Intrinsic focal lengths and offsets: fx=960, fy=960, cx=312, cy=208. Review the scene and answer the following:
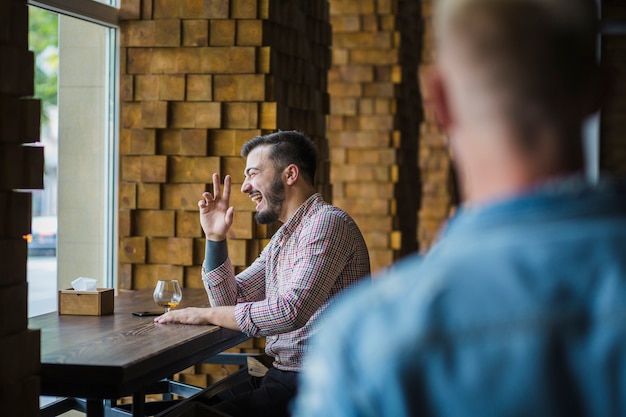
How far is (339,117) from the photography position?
7.64m

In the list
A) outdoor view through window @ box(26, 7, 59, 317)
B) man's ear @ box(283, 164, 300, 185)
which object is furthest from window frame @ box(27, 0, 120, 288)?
man's ear @ box(283, 164, 300, 185)

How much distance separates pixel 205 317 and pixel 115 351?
594mm

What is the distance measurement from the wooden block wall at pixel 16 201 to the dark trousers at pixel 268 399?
89 cm

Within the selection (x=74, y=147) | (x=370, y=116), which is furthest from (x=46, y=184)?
(x=370, y=116)

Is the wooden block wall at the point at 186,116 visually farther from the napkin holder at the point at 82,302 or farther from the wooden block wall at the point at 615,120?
the wooden block wall at the point at 615,120

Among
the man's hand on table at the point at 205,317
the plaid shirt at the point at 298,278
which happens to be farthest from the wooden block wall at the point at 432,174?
the man's hand on table at the point at 205,317

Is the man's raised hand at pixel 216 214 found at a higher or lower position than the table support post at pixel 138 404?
higher

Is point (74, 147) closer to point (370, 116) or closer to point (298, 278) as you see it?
point (298, 278)

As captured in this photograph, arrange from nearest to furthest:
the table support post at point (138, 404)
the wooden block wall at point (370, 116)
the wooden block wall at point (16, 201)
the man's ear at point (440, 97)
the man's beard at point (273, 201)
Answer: the man's ear at point (440, 97)
the wooden block wall at point (16, 201)
the table support post at point (138, 404)
the man's beard at point (273, 201)
the wooden block wall at point (370, 116)

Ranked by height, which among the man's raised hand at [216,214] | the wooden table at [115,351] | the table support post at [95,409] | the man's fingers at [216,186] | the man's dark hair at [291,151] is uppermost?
the man's dark hair at [291,151]

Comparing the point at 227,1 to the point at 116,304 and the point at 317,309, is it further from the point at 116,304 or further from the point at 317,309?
the point at 317,309

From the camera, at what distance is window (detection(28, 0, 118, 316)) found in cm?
430

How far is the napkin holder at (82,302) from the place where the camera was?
3.42 m

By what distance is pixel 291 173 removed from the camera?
11.8ft
